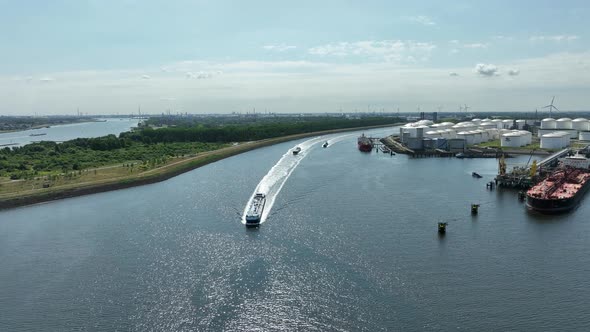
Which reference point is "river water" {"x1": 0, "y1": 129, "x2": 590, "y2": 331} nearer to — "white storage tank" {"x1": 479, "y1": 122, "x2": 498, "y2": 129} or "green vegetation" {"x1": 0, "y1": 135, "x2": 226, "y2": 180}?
"green vegetation" {"x1": 0, "y1": 135, "x2": 226, "y2": 180}

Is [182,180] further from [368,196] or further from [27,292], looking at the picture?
[27,292]

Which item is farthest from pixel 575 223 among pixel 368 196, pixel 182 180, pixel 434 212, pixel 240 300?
pixel 182 180

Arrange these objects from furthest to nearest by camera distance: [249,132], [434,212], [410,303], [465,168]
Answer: [249,132] < [465,168] < [434,212] < [410,303]

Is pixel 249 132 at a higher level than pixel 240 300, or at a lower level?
higher

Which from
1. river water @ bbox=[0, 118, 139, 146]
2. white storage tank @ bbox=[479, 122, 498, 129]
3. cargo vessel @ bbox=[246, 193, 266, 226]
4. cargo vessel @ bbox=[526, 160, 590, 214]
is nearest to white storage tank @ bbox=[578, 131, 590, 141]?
white storage tank @ bbox=[479, 122, 498, 129]

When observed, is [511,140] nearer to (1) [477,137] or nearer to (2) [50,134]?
(1) [477,137]

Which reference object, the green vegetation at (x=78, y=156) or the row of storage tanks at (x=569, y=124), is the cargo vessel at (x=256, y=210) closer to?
the green vegetation at (x=78, y=156)

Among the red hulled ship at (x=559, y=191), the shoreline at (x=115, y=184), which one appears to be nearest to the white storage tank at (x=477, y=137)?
the red hulled ship at (x=559, y=191)
